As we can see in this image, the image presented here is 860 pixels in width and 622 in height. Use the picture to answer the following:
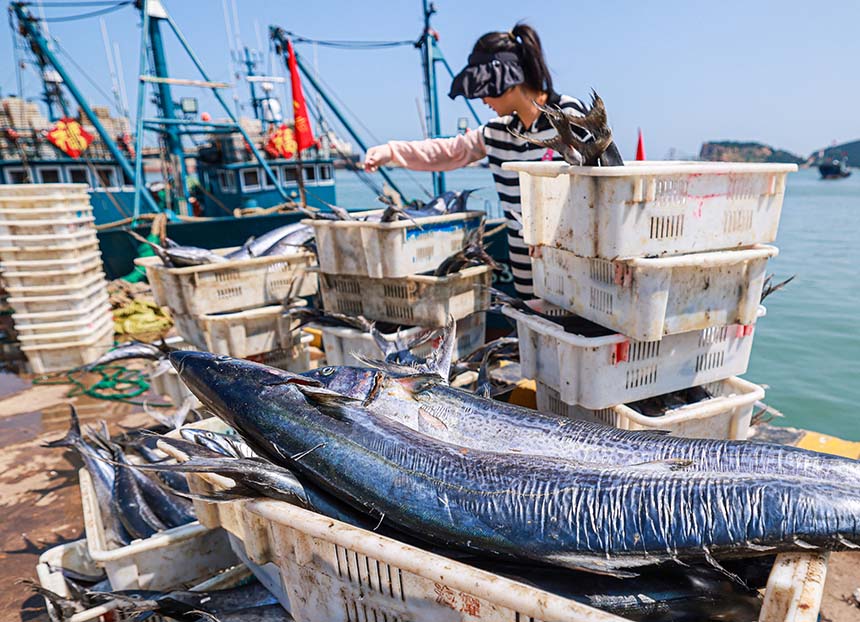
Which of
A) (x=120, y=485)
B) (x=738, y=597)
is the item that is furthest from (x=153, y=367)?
(x=738, y=597)

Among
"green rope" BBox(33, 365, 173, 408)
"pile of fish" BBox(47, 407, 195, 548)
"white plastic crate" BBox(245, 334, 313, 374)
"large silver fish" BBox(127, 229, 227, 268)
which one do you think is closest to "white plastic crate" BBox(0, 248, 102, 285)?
"green rope" BBox(33, 365, 173, 408)

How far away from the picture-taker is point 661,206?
2.18 metres

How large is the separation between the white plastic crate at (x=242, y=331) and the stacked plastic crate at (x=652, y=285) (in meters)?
2.23

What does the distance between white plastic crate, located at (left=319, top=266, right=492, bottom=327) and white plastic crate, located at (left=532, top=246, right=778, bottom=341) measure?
121 cm

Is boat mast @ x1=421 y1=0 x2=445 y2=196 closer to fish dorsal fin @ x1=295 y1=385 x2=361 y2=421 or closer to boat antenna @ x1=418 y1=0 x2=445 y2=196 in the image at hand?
boat antenna @ x1=418 y1=0 x2=445 y2=196

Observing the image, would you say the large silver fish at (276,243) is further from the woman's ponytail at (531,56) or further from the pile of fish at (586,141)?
the pile of fish at (586,141)

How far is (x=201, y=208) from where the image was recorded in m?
19.2

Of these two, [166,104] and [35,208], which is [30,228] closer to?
[35,208]

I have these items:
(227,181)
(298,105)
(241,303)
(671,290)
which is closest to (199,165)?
(227,181)

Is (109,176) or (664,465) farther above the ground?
(109,176)

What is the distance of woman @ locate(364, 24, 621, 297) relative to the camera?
3.08m

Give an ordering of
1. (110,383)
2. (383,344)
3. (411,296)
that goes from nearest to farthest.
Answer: (383,344)
(411,296)
(110,383)

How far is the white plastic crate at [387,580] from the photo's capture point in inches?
46.2

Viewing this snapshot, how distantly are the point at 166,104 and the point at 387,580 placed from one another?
1419 cm
